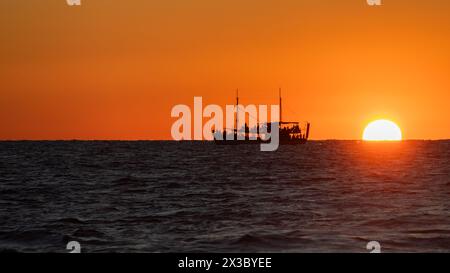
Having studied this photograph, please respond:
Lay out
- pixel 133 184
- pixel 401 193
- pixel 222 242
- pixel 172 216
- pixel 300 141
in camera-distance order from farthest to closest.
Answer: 1. pixel 300 141
2. pixel 133 184
3. pixel 401 193
4. pixel 172 216
5. pixel 222 242

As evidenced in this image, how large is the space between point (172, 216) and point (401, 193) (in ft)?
53.2

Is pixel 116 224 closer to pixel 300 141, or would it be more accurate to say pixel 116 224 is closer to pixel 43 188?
pixel 43 188

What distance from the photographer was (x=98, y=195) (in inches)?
1425

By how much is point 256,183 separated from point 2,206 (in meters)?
20.2

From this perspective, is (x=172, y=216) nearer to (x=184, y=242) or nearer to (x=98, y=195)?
(x=184, y=242)

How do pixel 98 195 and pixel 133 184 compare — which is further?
pixel 133 184

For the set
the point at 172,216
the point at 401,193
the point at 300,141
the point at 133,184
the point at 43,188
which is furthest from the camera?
the point at 300,141

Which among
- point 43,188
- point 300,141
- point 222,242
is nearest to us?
point 222,242
